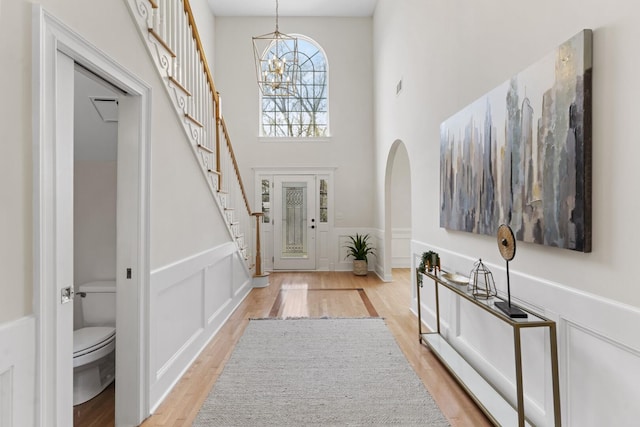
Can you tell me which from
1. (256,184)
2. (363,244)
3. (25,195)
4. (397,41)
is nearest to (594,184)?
(25,195)

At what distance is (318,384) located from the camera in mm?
2430

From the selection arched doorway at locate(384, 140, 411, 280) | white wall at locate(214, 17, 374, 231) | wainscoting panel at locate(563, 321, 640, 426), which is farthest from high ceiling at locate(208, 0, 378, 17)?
wainscoting panel at locate(563, 321, 640, 426)

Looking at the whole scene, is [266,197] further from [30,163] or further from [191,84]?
[30,163]

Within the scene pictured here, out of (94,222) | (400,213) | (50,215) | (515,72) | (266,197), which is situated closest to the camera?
(50,215)

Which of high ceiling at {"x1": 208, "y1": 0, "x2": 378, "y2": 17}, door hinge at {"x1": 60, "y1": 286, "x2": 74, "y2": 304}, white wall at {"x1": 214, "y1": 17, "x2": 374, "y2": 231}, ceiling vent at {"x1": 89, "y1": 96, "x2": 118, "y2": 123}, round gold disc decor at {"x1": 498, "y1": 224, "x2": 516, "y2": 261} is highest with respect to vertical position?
high ceiling at {"x1": 208, "y1": 0, "x2": 378, "y2": 17}

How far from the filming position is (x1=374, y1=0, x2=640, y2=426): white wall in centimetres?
131

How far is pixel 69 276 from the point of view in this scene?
1487 mm

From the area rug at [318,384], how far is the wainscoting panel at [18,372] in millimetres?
987

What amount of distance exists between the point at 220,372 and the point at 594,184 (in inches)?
104

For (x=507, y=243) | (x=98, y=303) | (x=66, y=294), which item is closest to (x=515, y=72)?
(x=507, y=243)

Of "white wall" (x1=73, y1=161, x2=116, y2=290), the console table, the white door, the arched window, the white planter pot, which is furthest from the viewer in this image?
the arched window

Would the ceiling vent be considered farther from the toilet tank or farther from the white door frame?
the toilet tank

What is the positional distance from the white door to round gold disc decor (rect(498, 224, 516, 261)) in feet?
6.95

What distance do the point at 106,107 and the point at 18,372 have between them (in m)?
1.78
